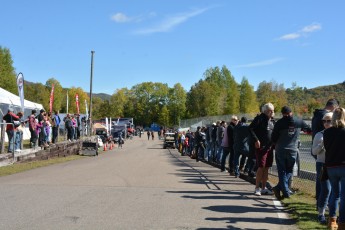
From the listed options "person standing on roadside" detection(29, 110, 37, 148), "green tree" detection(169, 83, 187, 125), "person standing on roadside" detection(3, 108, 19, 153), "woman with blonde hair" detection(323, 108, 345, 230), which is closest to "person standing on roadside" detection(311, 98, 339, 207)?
"woman with blonde hair" detection(323, 108, 345, 230)

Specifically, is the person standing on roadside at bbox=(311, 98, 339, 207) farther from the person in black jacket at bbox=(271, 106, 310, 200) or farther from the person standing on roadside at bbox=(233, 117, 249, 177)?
the person standing on roadside at bbox=(233, 117, 249, 177)

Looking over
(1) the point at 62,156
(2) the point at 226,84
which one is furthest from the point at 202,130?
(2) the point at 226,84

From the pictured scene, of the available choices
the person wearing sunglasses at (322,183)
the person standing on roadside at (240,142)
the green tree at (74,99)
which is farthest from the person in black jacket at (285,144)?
the green tree at (74,99)

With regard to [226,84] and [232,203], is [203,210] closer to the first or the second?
[232,203]

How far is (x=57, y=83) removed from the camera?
132875 mm

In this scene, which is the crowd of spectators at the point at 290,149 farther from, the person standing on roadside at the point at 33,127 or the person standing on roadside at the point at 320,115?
the person standing on roadside at the point at 33,127

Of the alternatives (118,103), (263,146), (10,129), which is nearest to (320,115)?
(263,146)

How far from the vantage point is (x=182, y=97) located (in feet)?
447

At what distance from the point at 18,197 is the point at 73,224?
2763mm

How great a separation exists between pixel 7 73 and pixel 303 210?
263 feet

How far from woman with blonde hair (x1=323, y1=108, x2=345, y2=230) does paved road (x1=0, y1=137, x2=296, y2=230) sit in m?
1.02

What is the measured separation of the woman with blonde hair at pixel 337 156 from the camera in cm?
571

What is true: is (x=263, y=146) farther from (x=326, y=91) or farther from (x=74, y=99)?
(x=326, y=91)

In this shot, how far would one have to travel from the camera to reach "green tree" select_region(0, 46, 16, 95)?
78188mm
